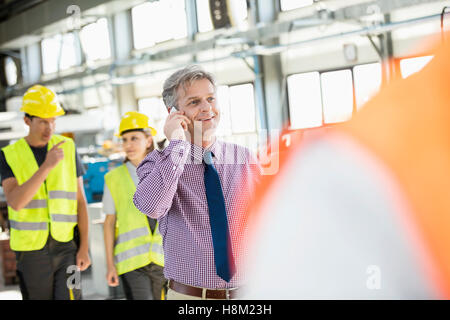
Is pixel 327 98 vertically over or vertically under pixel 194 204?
over

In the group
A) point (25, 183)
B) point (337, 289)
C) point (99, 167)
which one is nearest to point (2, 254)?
point (99, 167)

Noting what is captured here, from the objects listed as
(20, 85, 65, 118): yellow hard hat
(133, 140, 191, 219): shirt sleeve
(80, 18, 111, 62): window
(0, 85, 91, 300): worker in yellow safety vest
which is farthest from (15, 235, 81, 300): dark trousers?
(133, 140, 191, 219): shirt sleeve

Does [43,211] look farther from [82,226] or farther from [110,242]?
[110,242]

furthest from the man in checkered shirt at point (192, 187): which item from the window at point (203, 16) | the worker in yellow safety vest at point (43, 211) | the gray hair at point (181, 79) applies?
the worker in yellow safety vest at point (43, 211)

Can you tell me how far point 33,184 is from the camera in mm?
1702

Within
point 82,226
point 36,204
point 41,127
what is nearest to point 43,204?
point 36,204

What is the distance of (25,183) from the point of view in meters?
1.71

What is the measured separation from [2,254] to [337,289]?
3800 mm

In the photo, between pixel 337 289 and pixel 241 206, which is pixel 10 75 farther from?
pixel 337 289

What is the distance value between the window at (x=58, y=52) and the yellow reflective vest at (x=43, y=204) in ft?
2.56

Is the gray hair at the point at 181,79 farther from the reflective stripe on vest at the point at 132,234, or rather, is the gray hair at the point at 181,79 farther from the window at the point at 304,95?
the reflective stripe on vest at the point at 132,234

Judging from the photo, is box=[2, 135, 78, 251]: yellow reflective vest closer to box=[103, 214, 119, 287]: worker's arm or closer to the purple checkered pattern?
box=[103, 214, 119, 287]: worker's arm

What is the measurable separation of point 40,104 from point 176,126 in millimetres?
1103

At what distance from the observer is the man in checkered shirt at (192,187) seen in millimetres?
898
